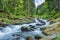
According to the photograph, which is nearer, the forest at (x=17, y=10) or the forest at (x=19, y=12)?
the forest at (x=19, y=12)

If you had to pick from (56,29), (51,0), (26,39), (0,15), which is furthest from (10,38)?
(51,0)

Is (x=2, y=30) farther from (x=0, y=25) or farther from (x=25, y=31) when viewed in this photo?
(x=25, y=31)

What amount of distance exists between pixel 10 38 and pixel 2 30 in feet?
11.2

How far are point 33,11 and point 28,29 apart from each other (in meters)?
32.9

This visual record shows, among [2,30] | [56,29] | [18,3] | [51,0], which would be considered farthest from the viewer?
[18,3]

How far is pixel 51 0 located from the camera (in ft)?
98.6

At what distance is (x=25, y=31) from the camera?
1166 cm

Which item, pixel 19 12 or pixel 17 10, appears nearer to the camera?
pixel 17 10

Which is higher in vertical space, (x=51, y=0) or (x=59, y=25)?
(x=51, y=0)

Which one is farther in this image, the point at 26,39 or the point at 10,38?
the point at 10,38

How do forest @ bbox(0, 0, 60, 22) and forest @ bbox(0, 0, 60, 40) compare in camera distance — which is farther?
forest @ bbox(0, 0, 60, 22)

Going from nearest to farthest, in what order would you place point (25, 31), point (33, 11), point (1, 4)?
point (25, 31) → point (1, 4) → point (33, 11)

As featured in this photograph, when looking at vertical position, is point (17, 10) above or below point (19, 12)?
above

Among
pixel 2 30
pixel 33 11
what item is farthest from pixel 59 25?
pixel 33 11
